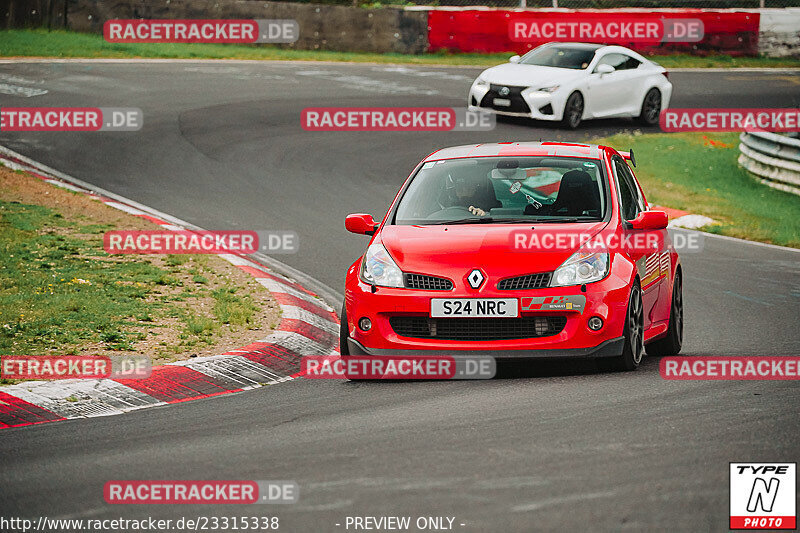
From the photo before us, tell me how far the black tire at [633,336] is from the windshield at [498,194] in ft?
2.39

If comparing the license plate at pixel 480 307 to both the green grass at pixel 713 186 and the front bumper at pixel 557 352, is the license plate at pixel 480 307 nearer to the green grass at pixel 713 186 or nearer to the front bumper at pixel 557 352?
the front bumper at pixel 557 352

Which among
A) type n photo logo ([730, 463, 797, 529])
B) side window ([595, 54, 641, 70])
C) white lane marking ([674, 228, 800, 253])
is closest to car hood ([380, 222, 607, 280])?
type n photo logo ([730, 463, 797, 529])

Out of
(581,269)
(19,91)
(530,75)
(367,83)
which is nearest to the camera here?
(581,269)

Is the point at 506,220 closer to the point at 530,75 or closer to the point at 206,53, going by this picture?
the point at 530,75

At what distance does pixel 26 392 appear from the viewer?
7594 millimetres

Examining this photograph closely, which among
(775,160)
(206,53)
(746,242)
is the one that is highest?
(206,53)

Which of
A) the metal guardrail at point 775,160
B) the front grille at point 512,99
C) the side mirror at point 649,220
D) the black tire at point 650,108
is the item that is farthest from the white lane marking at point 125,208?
the black tire at point 650,108

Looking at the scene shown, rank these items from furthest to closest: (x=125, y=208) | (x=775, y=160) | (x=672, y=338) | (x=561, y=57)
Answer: (x=561, y=57), (x=775, y=160), (x=125, y=208), (x=672, y=338)

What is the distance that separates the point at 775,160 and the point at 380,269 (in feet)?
42.7

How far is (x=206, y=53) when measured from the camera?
2808cm

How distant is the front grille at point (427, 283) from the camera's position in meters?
8.05

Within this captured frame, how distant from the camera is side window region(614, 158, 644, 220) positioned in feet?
30.0

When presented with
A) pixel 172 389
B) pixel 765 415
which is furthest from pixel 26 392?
pixel 765 415

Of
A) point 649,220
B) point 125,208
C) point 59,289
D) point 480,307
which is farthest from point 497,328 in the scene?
point 125,208
